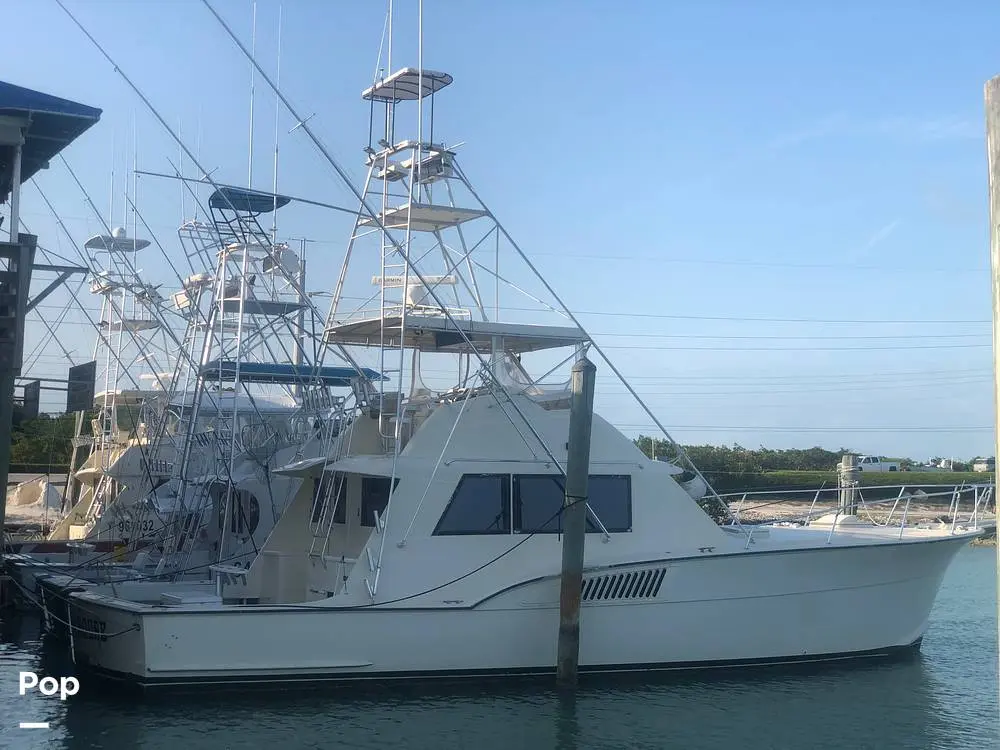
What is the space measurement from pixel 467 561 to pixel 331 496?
246cm

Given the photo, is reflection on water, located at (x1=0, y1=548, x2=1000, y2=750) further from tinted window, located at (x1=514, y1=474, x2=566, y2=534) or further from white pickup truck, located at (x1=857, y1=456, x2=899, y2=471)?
white pickup truck, located at (x1=857, y1=456, x2=899, y2=471)

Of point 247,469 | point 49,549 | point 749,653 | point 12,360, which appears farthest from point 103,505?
point 749,653

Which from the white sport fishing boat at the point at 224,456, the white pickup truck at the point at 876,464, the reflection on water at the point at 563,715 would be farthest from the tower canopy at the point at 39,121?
the white pickup truck at the point at 876,464

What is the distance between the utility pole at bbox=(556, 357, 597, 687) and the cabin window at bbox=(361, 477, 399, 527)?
2.43 meters

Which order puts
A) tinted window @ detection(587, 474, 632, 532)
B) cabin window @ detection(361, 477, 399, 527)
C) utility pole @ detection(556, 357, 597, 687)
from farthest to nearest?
tinted window @ detection(587, 474, 632, 532)
cabin window @ detection(361, 477, 399, 527)
utility pole @ detection(556, 357, 597, 687)

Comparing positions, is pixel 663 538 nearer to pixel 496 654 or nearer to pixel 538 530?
pixel 538 530

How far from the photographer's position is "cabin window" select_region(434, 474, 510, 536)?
14281 millimetres

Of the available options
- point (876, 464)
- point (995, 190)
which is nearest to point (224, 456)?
point (995, 190)

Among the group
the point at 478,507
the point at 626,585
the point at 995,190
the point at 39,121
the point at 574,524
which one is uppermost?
the point at 39,121

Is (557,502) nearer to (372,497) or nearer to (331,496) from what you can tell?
(372,497)

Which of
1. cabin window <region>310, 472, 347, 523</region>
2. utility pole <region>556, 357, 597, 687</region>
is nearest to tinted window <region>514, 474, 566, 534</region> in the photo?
utility pole <region>556, 357, 597, 687</region>

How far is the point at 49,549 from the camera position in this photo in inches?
942

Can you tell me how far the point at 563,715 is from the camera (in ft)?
41.9

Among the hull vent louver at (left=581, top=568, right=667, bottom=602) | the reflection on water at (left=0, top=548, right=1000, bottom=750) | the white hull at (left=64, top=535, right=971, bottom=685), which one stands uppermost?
the hull vent louver at (left=581, top=568, right=667, bottom=602)
